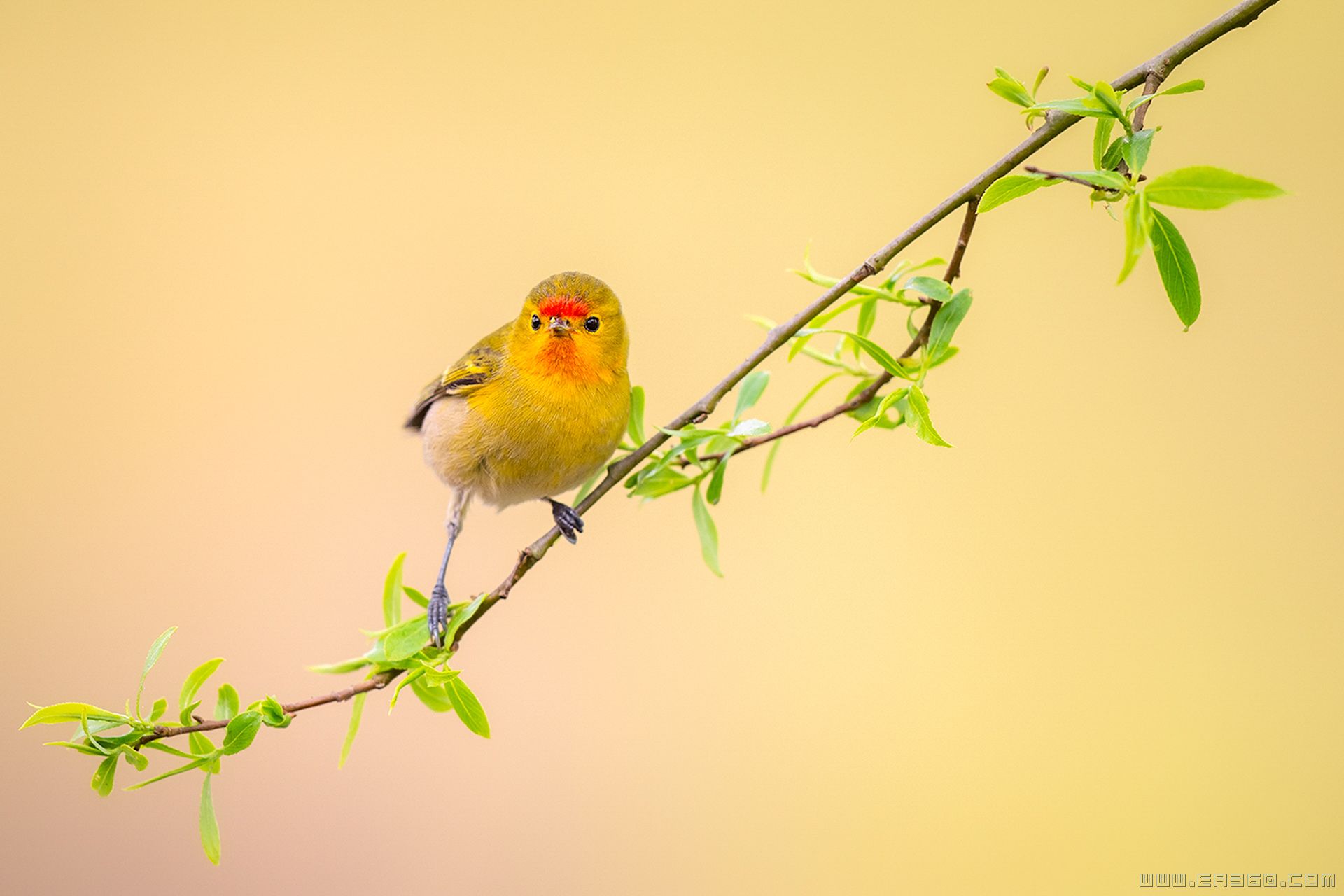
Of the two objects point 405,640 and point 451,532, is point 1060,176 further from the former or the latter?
point 451,532

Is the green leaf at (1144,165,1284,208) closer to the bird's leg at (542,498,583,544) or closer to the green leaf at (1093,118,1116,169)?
the green leaf at (1093,118,1116,169)

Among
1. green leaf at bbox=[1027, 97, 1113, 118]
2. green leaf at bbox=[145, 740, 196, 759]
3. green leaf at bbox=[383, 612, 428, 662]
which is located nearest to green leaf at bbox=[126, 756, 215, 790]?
green leaf at bbox=[145, 740, 196, 759]

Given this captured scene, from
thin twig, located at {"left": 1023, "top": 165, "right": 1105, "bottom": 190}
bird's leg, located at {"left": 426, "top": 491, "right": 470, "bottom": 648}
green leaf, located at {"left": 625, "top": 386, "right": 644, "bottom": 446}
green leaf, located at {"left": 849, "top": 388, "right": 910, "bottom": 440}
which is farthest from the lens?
bird's leg, located at {"left": 426, "top": 491, "right": 470, "bottom": 648}

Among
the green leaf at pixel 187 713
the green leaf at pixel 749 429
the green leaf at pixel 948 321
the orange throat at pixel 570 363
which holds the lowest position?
the green leaf at pixel 187 713

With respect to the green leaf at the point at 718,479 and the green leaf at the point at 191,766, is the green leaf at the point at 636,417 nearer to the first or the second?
the green leaf at the point at 718,479

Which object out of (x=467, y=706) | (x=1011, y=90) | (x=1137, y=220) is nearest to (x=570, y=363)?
(x=467, y=706)

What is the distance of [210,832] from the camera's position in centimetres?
106

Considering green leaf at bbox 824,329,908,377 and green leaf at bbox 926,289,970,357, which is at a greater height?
green leaf at bbox 926,289,970,357

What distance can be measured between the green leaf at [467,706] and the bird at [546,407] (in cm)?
64

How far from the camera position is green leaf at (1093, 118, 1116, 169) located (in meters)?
0.89

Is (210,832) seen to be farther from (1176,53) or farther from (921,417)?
(1176,53)

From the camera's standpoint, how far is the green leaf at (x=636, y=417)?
1.43 metres

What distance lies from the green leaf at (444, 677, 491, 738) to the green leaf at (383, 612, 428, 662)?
0.05m

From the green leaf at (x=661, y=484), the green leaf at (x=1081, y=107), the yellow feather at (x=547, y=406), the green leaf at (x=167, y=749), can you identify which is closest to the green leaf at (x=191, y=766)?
the green leaf at (x=167, y=749)
